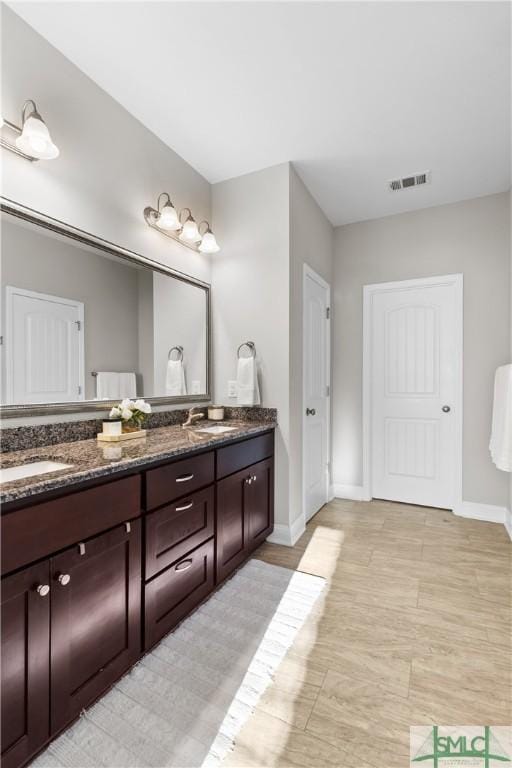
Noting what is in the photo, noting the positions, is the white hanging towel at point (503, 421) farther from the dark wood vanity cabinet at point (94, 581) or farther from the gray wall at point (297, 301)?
the dark wood vanity cabinet at point (94, 581)

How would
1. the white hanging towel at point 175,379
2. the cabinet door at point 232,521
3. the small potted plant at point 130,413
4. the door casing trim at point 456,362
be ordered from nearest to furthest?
the small potted plant at point 130,413, the cabinet door at point 232,521, the white hanging towel at point 175,379, the door casing trim at point 456,362

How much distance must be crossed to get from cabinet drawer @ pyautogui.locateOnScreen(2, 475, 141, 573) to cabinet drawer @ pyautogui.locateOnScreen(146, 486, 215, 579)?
0.16 m

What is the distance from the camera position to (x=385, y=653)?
5.27ft

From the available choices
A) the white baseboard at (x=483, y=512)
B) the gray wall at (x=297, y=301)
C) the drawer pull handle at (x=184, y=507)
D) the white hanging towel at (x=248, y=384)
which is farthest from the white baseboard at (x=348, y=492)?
the drawer pull handle at (x=184, y=507)

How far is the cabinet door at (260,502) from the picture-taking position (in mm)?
2342

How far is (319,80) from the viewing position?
1919 millimetres

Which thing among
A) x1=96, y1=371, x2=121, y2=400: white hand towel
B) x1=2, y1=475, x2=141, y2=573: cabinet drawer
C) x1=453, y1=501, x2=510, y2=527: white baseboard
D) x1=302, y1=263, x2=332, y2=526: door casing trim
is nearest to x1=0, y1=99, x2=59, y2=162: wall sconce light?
x1=96, y1=371, x2=121, y2=400: white hand towel

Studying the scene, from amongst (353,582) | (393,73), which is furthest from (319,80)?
(353,582)

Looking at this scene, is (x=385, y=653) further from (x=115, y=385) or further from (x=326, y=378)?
(x=326, y=378)

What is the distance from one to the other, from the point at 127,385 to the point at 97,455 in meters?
0.73

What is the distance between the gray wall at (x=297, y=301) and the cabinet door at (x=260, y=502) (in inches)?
6.6

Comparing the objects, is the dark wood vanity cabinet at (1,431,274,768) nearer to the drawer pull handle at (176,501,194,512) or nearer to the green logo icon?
the drawer pull handle at (176,501,194,512)

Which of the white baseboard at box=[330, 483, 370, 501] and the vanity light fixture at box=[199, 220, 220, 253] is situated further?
the white baseboard at box=[330, 483, 370, 501]

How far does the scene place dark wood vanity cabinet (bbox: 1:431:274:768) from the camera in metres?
1.04
